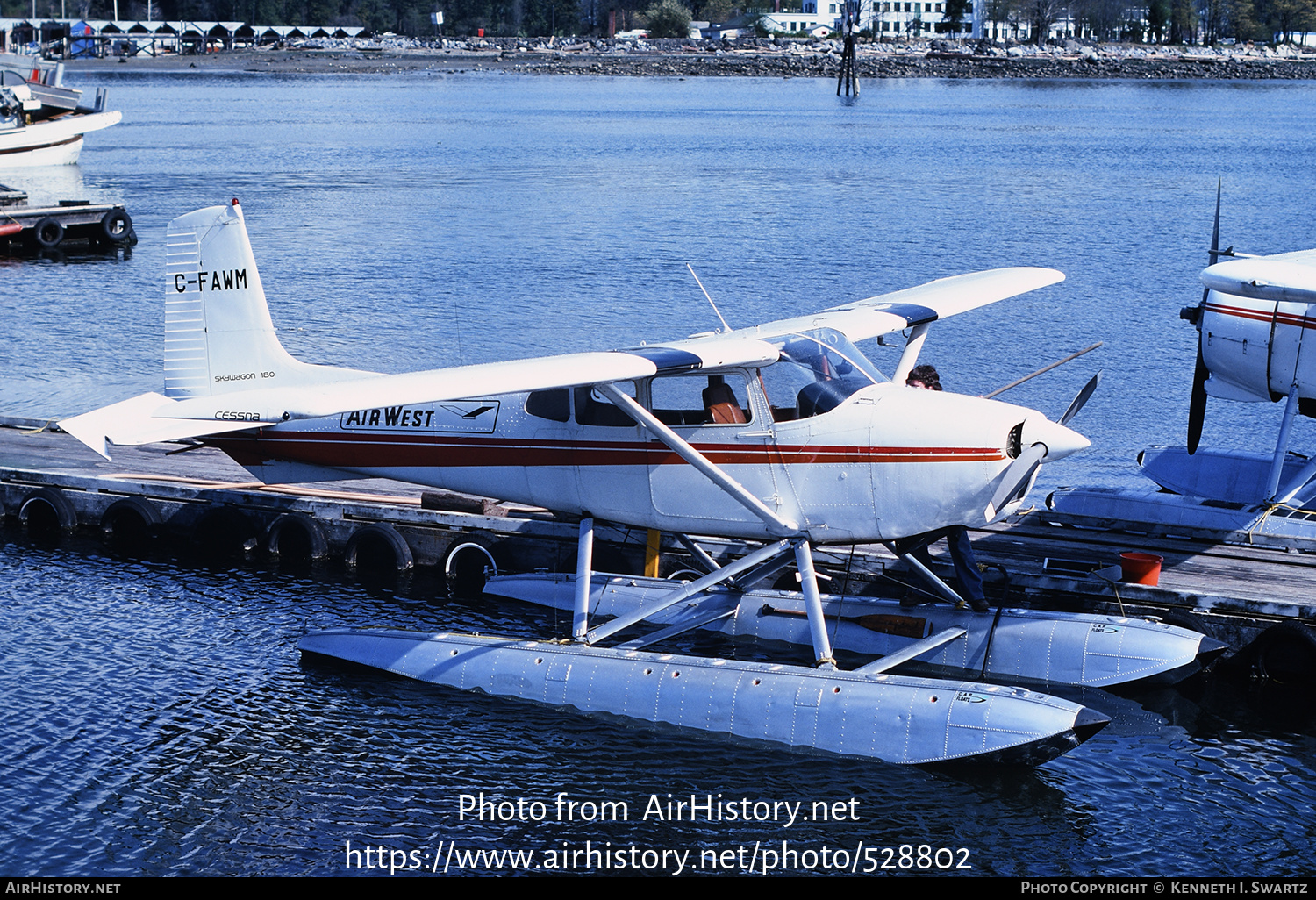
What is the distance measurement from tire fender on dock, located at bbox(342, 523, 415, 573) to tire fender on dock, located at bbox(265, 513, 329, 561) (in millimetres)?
325

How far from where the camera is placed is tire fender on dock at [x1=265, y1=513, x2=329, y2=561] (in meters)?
15.5

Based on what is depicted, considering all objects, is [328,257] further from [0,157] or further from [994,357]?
[0,157]

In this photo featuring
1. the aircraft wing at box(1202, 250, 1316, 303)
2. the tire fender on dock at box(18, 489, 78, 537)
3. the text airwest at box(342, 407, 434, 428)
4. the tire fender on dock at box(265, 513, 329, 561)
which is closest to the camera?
the aircraft wing at box(1202, 250, 1316, 303)

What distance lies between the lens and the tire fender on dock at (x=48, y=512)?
16.5 m

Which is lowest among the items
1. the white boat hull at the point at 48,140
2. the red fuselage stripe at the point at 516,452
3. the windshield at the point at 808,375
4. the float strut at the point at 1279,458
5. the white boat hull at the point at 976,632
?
the white boat hull at the point at 976,632

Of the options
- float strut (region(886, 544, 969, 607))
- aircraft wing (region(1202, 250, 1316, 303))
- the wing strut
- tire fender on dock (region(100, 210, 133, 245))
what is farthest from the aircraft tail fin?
tire fender on dock (region(100, 210, 133, 245))

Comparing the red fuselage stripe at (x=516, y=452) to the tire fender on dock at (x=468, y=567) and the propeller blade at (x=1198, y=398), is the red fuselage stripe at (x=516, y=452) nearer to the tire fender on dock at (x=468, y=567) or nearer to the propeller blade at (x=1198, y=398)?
Answer: the tire fender on dock at (x=468, y=567)

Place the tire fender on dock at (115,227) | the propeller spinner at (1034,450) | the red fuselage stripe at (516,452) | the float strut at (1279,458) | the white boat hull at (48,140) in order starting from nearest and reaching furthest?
the propeller spinner at (1034,450) < the red fuselage stripe at (516,452) < the float strut at (1279,458) < the tire fender on dock at (115,227) < the white boat hull at (48,140)

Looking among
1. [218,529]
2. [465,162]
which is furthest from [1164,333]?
[465,162]

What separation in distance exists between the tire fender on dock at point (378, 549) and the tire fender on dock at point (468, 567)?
55cm

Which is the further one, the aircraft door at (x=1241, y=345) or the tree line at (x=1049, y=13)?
the tree line at (x=1049, y=13)

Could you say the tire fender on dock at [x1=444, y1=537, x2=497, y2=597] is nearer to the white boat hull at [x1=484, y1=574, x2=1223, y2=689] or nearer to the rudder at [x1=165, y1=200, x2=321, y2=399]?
the white boat hull at [x1=484, y1=574, x2=1223, y2=689]

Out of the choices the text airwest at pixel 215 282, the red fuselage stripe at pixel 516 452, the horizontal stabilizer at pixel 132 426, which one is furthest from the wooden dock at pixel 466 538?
the horizontal stabilizer at pixel 132 426

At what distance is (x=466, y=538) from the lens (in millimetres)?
14984
